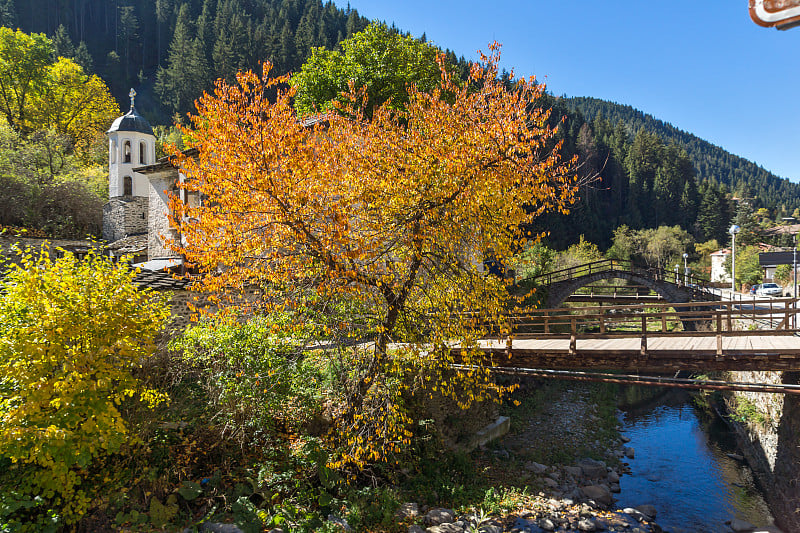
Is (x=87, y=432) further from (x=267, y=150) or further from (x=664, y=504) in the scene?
(x=664, y=504)

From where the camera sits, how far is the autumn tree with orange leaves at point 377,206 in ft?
29.5

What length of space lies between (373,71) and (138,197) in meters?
17.0

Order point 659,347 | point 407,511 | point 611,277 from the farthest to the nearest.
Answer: point 611,277 < point 659,347 < point 407,511

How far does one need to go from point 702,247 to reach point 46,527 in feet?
250

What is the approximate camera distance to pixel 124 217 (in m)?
29.0

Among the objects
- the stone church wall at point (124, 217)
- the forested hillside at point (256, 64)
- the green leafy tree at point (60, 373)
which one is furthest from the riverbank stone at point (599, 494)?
the forested hillside at point (256, 64)

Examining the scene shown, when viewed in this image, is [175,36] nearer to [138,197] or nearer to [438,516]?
[138,197]

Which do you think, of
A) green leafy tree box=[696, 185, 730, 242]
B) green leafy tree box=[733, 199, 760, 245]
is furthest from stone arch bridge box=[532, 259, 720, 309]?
green leafy tree box=[696, 185, 730, 242]

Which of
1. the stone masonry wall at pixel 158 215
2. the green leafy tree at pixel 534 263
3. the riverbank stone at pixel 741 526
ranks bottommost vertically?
the riverbank stone at pixel 741 526

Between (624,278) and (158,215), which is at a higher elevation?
(158,215)

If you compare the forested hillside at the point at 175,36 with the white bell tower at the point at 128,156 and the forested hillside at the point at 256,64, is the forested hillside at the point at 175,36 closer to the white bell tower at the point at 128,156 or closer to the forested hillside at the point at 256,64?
the forested hillside at the point at 256,64

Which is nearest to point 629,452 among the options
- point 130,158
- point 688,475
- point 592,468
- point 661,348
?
point 688,475

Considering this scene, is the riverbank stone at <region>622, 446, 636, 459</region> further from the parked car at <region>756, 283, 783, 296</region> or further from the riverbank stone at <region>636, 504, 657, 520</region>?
the parked car at <region>756, 283, 783, 296</region>

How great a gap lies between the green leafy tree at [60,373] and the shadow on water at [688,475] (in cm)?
1271
